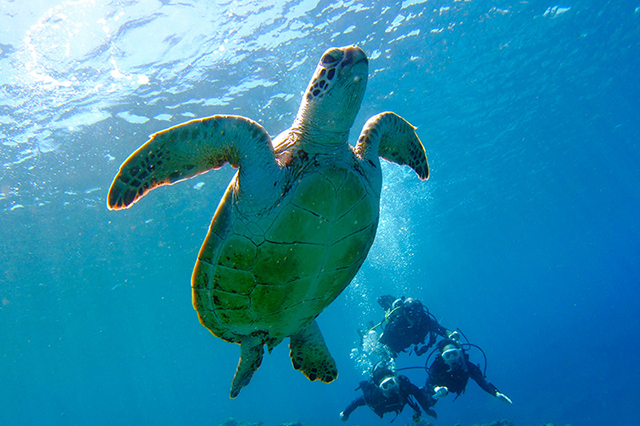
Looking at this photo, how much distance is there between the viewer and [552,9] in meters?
11.0

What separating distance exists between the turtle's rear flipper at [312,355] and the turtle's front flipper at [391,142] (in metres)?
2.16

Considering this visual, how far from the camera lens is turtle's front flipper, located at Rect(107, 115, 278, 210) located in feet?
7.82

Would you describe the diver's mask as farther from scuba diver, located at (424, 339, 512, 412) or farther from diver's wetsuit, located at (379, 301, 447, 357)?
diver's wetsuit, located at (379, 301, 447, 357)

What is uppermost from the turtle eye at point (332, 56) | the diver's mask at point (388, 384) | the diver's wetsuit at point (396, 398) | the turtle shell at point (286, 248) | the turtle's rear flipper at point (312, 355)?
the turtle eye at point (332, 56)

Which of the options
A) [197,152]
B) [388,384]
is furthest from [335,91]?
[388,384]

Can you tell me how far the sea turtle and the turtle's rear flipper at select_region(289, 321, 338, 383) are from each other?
3.23 feet

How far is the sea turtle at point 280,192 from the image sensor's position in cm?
242

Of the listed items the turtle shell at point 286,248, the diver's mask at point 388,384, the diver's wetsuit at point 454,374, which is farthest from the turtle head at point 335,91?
the diver's wetsuit at point 454,374

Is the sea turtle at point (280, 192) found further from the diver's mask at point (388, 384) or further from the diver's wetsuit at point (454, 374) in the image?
the diver's wetsuit at point (454, 374)

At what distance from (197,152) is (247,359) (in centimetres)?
232

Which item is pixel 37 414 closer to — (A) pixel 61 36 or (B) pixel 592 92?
(A) pixel 61 36

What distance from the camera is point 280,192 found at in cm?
248

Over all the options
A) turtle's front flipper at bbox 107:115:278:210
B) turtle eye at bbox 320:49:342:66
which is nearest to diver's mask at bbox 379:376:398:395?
turtle's front flipper at bbox 107:115:278:210

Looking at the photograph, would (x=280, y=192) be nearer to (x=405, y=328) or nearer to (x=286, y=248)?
(x=286, y=248)
